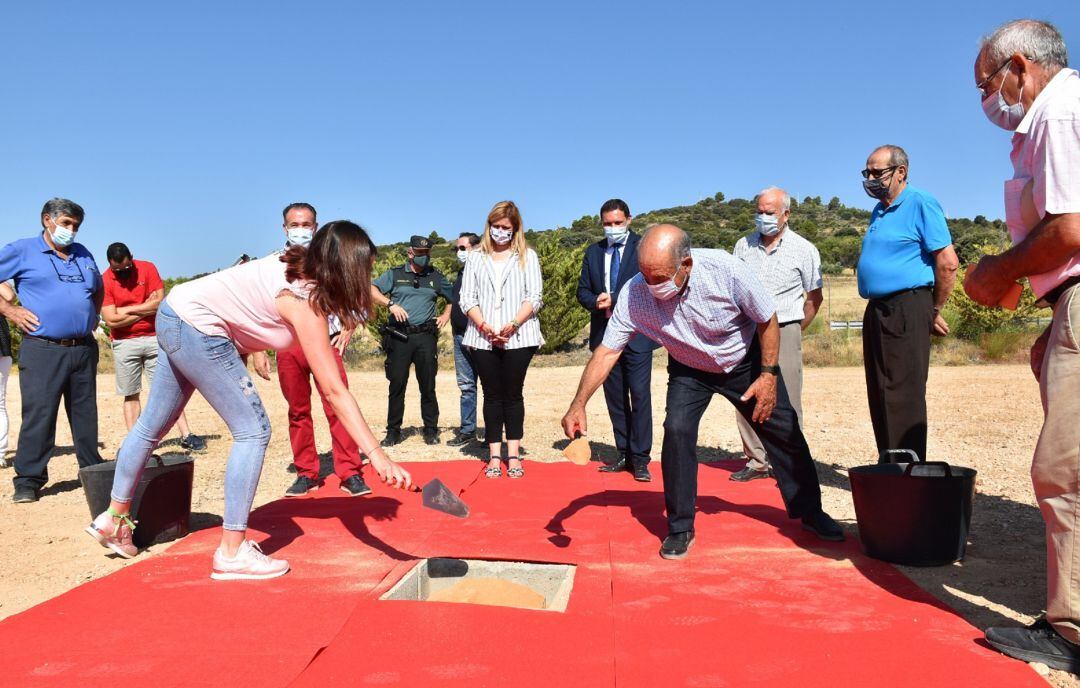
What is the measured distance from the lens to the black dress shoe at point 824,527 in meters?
4.31

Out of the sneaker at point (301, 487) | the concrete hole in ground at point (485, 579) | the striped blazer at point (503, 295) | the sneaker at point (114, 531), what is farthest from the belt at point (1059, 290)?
the sneaker at point (301, 487)

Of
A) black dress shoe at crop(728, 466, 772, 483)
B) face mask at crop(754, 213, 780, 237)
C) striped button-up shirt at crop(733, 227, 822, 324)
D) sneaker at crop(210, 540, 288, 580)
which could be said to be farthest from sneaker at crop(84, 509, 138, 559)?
face mask at crop(754, 213, 780, 237)

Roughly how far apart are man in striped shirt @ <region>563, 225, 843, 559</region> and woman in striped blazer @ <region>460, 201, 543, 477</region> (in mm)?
1907

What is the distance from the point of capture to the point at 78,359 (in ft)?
19.0

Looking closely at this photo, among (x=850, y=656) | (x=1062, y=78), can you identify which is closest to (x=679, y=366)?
(x=850, y=656)

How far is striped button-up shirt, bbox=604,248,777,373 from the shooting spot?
396 cm

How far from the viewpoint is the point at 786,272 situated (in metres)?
5.67

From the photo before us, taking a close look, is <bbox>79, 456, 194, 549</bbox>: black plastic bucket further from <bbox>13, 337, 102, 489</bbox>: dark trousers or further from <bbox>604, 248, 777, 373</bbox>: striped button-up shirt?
<bbox>604, 248, 777, 373</bbox>: striped button-up shirt

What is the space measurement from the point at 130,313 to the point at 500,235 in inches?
128

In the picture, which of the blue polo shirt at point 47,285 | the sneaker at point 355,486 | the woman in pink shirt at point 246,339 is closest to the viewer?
the woman in pink shirt at point 246,339

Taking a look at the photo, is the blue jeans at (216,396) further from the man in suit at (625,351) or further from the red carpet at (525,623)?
the man in suit at (625,351)

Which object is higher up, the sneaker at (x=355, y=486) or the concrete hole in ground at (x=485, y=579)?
the sneaker at (x=355, y=486)

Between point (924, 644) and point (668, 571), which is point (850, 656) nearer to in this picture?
point (924, 644)

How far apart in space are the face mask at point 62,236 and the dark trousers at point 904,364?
216 inches
